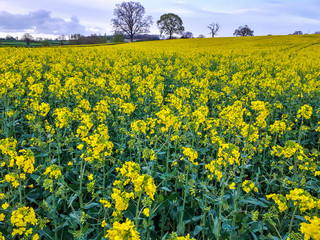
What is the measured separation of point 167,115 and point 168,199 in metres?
1.28

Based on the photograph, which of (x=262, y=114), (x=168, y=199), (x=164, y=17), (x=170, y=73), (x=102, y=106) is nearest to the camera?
(x=168, y=199)

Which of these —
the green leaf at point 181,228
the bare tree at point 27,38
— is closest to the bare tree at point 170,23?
the bare tree at point 27,38

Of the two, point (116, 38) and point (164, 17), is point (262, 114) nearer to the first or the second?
point (116, 38)

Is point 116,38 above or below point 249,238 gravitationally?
above

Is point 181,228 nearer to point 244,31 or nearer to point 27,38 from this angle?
point 27,38

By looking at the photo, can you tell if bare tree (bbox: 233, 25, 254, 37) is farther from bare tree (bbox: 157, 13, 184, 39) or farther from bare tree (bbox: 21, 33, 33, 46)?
bare tree (bbox: 21, 33, 33, 46)

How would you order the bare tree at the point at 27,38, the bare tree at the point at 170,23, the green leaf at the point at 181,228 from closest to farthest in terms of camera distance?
the green leaf at the point at 181,228 < the bare tree at the point at 27,38 < the bare tree at the point at 170,23

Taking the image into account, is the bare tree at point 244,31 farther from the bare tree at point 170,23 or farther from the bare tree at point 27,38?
the bare tree at point 27,38

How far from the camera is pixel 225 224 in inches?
116

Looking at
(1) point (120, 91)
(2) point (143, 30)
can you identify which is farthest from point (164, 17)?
(1) point (120, 91)

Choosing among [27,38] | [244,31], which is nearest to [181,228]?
[27,38]

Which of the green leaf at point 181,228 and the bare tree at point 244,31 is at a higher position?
the bare tree at point 244,31

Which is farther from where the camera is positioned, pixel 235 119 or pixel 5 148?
pixel 235 119

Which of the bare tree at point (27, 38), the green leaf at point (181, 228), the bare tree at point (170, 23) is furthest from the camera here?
the bare tree at point (170, 23)
